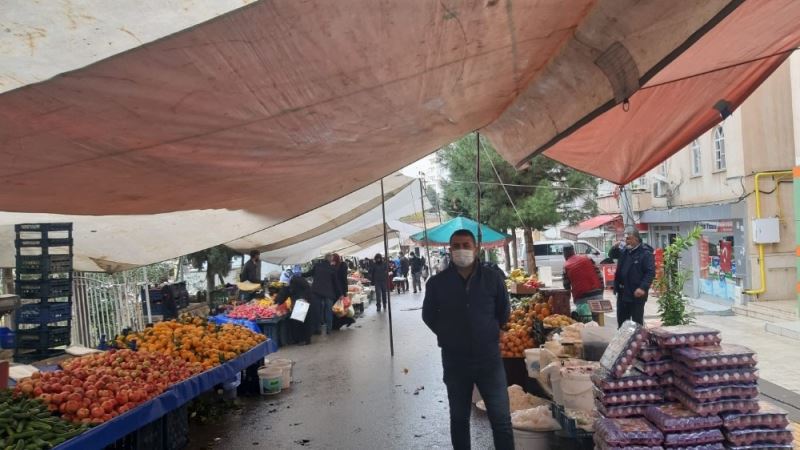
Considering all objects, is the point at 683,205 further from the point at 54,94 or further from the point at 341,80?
the point at 54,94

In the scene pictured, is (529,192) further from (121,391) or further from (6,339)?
(121,391)

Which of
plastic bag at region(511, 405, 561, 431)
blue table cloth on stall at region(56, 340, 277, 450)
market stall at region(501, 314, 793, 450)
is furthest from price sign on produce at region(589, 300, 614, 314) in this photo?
blue table cloth on stall at region(56, 340, 277, 450)

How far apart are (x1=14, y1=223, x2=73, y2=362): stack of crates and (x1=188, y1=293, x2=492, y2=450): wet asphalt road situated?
132 inches

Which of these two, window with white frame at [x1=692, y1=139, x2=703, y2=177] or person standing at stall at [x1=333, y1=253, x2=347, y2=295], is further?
window with white frame at [x1=692, y1=139, x2=703, y2=177]

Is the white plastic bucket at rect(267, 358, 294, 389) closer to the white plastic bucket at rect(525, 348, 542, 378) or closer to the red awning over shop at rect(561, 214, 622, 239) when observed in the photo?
the white plastic bucket at rect(525, 348, 542, 378)

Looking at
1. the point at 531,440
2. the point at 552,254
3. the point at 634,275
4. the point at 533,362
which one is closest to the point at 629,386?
the point at 531,440

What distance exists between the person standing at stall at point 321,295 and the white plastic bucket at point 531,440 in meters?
8.15

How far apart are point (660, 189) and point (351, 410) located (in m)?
18.5

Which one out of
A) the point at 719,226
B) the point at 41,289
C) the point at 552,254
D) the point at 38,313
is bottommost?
the point at 38,313

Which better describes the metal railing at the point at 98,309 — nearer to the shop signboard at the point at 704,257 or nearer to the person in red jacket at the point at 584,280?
the person in red jacket at the point at 584,280

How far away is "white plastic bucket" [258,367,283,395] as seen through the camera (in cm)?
842

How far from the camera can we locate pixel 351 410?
7395 mm

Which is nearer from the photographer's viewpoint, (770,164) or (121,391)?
(121,391)

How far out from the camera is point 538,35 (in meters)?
3.81
